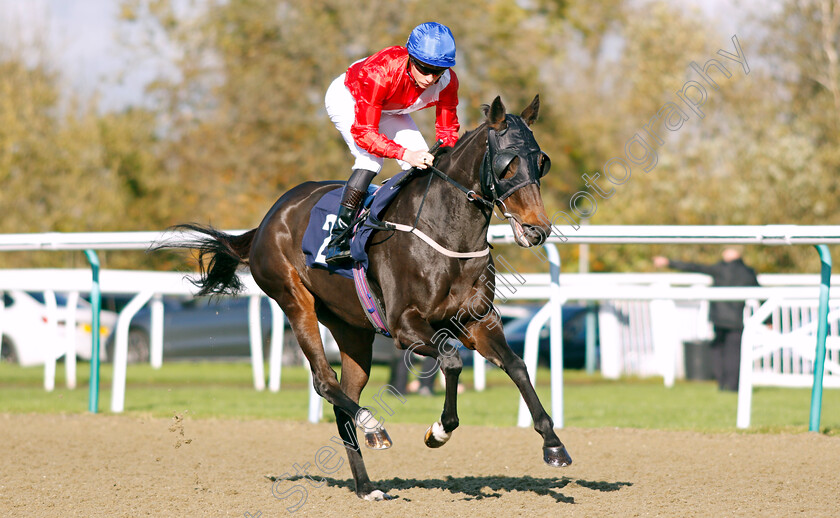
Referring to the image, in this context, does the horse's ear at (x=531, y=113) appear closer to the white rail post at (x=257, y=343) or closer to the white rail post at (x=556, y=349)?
the white rail post at (x=556, y=349)

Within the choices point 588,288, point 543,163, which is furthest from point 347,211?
point 588,288

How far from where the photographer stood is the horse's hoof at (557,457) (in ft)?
13.4

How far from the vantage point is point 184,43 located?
2377 centimetres

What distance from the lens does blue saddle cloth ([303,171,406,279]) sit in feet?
15.8

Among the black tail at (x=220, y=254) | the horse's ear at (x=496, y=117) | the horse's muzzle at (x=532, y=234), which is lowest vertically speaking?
the black tail at (x=220, y=254)

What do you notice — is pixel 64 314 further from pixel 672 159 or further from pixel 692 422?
pixel 672 159

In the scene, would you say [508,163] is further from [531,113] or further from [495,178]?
A: [531,113]

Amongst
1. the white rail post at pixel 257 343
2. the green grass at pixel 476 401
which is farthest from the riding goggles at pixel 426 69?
the white rail post at pixel 257 343

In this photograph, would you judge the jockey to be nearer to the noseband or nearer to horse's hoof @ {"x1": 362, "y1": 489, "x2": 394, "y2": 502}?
the noseband

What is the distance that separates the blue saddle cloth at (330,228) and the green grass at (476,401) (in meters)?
2.90

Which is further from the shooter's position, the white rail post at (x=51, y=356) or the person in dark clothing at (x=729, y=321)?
the person in dark clothing at (x=729, y=321)

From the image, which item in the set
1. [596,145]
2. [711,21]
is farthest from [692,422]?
[596,145]

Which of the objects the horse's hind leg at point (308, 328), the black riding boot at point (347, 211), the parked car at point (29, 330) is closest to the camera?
the black riding boot at point (347, 211)

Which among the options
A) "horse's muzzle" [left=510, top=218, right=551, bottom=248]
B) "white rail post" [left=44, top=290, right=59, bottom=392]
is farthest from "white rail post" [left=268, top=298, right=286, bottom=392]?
"horse's muzzle" [left=510, top=218, right=551, bottom=248]
